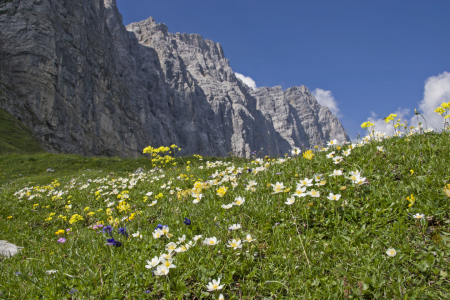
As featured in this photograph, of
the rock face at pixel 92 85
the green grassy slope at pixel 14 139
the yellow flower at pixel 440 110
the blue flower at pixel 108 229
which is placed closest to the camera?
the blue flower at pixel 108 229

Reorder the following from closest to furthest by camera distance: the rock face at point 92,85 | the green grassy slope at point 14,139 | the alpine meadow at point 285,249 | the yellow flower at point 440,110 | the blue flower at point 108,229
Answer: the alpine meadow at point 285,249
the blue flower at point 108,229
the yellow flower at point 440,110
the green grassy slope at point 14,139
the rock face at point 92,85

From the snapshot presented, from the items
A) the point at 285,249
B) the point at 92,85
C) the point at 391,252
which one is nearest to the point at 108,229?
the point at 285,249

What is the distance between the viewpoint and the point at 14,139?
3331 cm

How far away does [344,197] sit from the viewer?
138 inches

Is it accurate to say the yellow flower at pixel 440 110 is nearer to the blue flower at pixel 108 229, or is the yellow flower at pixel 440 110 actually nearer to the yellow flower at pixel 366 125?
the yellow flower at pixel 366 125

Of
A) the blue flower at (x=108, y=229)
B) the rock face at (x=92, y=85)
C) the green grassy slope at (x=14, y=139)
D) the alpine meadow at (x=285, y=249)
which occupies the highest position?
the rock face at (x=92, y=85)

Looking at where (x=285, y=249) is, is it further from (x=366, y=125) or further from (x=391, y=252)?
(x=366, y=125)

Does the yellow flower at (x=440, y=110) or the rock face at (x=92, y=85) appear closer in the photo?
the yellow flower at (x=440, y=110)

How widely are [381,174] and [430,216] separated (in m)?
1.38

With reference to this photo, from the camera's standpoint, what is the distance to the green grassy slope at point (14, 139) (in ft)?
98.6

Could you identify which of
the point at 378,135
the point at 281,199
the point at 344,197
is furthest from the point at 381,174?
the point at 378,135

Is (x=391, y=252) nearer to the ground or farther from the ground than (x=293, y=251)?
farther from the ground

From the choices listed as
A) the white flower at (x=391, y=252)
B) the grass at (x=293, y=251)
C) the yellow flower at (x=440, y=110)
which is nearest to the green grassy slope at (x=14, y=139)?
the grass at (x=293, y=251)

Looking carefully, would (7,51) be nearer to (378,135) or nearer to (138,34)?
(378,135)
